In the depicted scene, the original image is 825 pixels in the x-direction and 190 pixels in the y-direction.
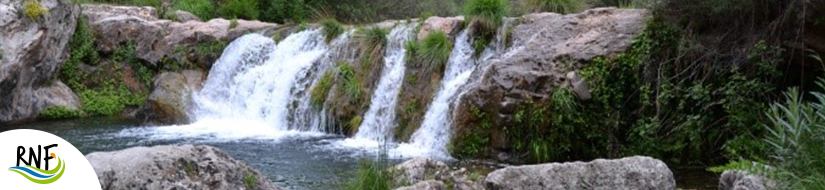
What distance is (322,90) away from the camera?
12516mm

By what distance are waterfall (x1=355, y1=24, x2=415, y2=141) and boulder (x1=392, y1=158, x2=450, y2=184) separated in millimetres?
5016

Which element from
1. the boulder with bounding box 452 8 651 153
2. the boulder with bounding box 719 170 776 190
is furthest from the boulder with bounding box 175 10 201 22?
the boulder with bounding box 719 170 776 190

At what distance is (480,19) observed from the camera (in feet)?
36.8

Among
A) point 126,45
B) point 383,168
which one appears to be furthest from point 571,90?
point 126,45

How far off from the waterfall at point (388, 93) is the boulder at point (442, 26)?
0.21 metres

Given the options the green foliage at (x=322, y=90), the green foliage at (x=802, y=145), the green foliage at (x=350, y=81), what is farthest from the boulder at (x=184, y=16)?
the green foliage at (x=802, y=145)

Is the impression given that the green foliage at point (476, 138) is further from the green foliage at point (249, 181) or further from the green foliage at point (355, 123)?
the green foliage at point (249, 181)

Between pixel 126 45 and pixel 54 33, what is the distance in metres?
2.60

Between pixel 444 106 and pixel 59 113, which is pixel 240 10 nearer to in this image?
pixel 59 113

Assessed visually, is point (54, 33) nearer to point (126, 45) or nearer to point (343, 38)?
point (126, 45)

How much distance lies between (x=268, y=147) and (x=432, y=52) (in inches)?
92.4

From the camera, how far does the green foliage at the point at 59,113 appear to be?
1426cm

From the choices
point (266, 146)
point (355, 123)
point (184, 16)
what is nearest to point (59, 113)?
point (184, 16)

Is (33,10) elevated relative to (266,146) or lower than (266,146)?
elevated
